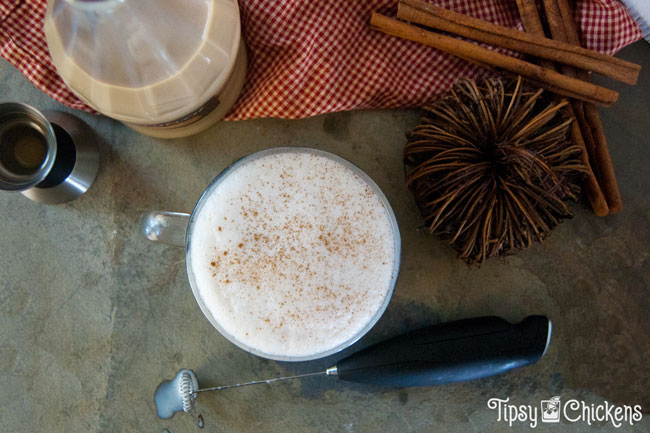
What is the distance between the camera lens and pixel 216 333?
3.69 ft

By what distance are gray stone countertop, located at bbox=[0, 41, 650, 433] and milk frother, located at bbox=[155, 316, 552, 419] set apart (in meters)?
0.08

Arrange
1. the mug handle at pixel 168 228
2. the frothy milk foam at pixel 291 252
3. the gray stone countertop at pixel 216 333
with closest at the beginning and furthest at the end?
the frothy milk foam at pixel 291 252
the mug handle at pixel 168 228
the gray stone countertop at pixel 216 333

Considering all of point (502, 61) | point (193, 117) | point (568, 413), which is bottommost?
point (568, 413)

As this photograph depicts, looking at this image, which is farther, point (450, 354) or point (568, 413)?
point (568, 413)

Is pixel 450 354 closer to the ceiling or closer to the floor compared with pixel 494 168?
closer to the floor

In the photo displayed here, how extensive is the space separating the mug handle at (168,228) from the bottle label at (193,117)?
16cm

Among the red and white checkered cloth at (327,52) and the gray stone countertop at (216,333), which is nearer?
the red and white checkered cloth at (327,52)

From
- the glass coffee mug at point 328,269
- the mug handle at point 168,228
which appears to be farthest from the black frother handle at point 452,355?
the mug handle at point 168,228

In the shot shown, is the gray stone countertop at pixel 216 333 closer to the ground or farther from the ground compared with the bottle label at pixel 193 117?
closer to the ground

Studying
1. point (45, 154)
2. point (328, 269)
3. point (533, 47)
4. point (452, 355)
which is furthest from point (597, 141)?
point (45, 154)

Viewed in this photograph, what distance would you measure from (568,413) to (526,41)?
772 mm

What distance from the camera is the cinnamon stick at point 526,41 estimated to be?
1007mm

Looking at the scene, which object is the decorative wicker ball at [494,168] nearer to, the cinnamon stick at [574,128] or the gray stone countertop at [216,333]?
the cinnamon stick at [574,128]

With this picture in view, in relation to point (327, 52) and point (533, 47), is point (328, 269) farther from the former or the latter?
point (533, 47)
